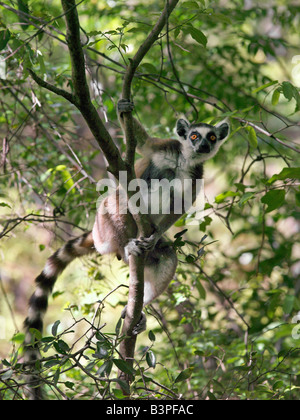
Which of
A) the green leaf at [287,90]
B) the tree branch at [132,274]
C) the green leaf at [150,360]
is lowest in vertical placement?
the green leaf at [150,360]

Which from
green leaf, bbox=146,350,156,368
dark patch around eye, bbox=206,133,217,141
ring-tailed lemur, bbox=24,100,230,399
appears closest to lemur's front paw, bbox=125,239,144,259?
ring-tailed lemur, bbox=24,100,230,399

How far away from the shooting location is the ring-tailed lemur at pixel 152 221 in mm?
4289

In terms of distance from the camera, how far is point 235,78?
6559mm

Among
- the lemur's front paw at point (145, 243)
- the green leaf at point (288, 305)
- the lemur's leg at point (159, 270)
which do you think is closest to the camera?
the green leaf at point (288, 305)

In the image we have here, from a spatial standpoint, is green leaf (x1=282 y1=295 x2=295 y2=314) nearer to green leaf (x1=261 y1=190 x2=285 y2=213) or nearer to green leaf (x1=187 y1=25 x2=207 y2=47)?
green leaf (x1=261 y1=190 x2=285 y2=213)

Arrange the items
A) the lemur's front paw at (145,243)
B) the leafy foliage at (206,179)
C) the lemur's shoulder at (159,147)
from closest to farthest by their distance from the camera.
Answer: the lemur's front paw at (145,243) < the leafy foliage at (206,179) < the lemur's shoulder at (159,147)

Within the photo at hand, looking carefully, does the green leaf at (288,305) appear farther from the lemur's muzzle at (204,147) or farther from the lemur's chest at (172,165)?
the lemur's muzzle at (204,147)

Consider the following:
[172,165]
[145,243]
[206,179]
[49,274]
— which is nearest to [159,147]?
[172,165]

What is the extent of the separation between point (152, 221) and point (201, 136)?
38.8 inches

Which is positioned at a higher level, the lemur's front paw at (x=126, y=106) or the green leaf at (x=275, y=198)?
the lemur's front paw at (x=126, y=106)

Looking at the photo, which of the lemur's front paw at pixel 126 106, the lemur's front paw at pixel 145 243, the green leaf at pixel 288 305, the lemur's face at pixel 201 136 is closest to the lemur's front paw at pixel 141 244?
the lemur's front paw at pixel 145 243
